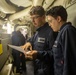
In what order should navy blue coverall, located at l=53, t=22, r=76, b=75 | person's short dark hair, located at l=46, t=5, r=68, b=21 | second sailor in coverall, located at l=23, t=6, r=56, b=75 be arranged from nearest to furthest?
navy blue coverall, located at l=53, t=22, r=76, b=75, person's short dark hair, located at l=46, t=5, r=68, b=21, second sailor in coverall, located at l=23, t=6, r=56, b=75

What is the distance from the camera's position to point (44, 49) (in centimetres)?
190

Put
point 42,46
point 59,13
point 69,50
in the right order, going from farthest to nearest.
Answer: point 42,46 < point 59,13 < point 69,50

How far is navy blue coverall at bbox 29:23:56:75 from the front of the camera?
179 cm

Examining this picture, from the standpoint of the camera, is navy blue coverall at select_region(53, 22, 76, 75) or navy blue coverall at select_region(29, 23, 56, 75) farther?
navy blue coverall at select_region(29, 23, 56, 75)

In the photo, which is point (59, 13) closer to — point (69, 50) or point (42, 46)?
point (69, 50)

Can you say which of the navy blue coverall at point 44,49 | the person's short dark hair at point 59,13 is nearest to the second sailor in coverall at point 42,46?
the navy blue coverall at point 44,49

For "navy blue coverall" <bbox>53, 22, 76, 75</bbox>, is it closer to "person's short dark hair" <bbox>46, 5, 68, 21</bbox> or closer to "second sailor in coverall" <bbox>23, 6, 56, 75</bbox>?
"person's short dark hair" <bbox>46, 5, 68, 21</bbox>

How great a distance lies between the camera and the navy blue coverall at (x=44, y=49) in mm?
1791

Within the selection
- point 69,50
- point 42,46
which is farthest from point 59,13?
point 42,46

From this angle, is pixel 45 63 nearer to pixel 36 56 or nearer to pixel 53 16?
pixel 36 56

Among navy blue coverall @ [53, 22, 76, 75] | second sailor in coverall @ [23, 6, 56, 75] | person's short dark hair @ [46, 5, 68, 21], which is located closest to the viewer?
navy blue coverall @ [53, 22, 76, 75]

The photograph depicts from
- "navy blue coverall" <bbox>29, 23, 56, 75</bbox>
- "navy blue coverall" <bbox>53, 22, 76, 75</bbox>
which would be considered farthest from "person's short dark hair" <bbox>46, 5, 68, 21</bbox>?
"navy blue coverall" <bbox>29, 23, 56, 75</bbox>

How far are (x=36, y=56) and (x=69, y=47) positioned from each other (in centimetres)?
54

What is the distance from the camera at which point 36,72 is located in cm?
196
